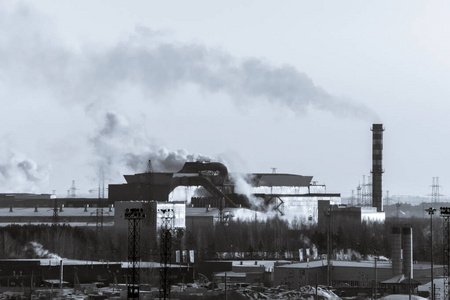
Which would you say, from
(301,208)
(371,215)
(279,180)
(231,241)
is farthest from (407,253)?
(279,180)

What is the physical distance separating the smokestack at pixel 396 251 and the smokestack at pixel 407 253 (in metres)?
0.20

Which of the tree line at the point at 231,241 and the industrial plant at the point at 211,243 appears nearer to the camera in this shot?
A: the industrial plant at the point at 211,243

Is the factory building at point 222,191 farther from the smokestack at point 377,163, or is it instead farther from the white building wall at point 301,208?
the smokestack at point 377,163

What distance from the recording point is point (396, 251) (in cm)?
A: 5016

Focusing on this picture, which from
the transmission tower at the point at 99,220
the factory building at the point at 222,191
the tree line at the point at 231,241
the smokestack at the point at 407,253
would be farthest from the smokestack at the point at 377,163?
the smokestack at the point at 407,253

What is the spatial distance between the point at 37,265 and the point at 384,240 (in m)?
22.7

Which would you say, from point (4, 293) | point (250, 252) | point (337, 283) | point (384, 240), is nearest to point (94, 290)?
point (4, 293)

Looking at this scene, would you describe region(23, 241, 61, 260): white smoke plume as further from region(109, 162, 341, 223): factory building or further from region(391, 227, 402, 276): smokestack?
region(391, 227, 402, 276): smokestack

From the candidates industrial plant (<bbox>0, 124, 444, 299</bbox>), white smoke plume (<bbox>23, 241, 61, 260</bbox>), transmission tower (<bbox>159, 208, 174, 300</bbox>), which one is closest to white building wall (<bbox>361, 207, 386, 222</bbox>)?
industrial plant (<bbox>0, 124, 444, 299</bbox>)

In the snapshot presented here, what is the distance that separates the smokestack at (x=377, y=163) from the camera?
248ft

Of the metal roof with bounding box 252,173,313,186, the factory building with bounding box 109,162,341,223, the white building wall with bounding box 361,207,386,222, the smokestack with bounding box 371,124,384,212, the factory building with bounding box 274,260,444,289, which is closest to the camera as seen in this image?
the factory building with bounding box 274,260,444,289

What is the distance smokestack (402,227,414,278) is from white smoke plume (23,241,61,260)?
16.2 metres

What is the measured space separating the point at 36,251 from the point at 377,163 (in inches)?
1036

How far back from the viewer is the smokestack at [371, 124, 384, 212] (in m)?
75.7
